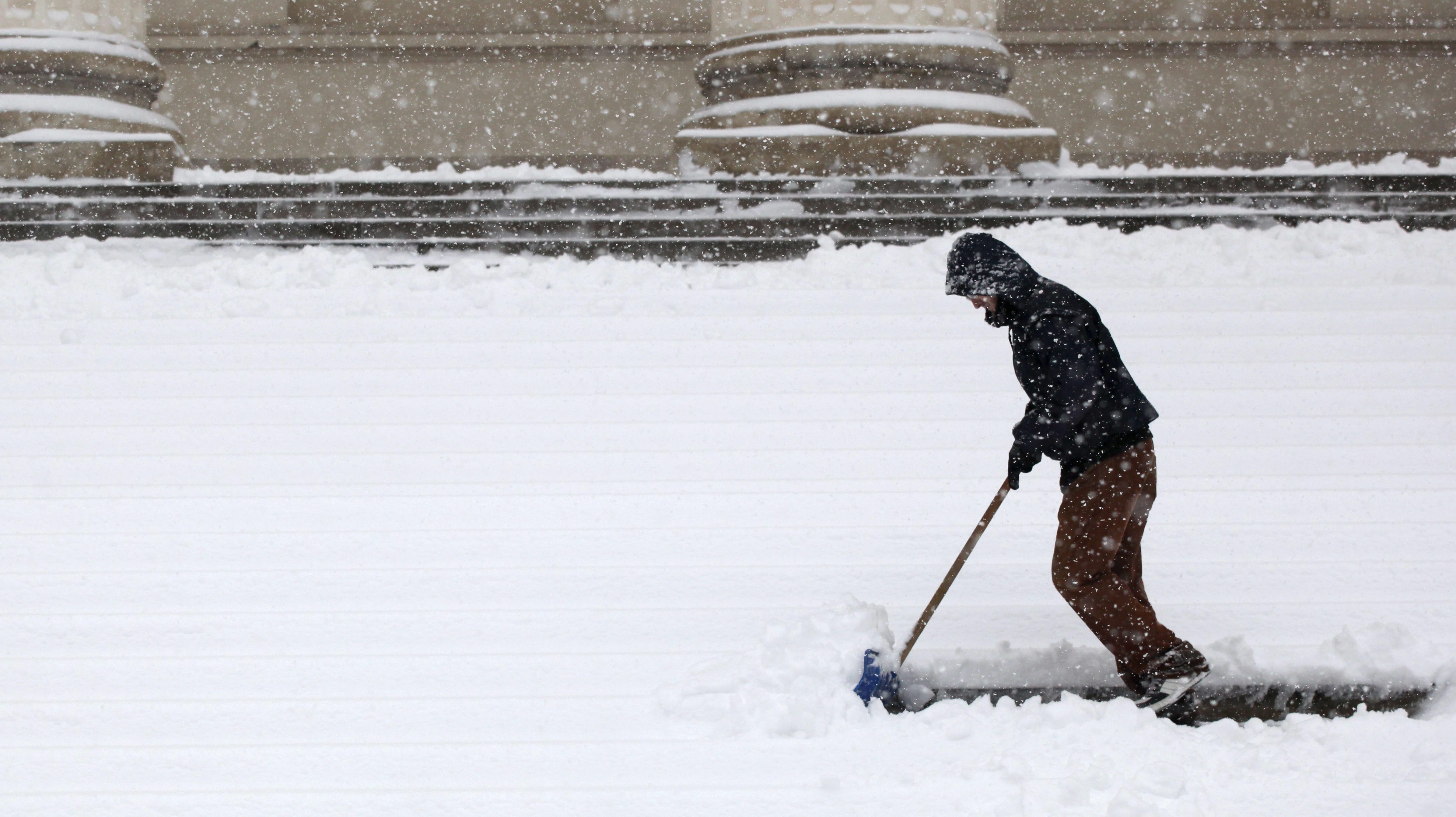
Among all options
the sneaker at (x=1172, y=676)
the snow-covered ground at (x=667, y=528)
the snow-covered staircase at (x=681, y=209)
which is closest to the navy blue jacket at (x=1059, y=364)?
the sneaker at (x=1172, y=676)

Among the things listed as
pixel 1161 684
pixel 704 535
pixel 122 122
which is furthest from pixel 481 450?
pixel 122 122

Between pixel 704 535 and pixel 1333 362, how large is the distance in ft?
10.9

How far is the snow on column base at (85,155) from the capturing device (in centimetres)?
828

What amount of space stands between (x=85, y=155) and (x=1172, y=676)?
806 centimetres

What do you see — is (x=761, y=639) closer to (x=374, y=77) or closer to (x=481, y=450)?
(x=481, y=450)

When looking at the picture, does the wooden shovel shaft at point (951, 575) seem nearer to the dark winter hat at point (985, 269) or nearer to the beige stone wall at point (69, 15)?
the dark winter hat at point (985, 269)

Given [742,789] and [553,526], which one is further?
Result: [553,526]

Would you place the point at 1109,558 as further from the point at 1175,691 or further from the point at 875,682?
the point at 875,682

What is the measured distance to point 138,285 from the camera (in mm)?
6555

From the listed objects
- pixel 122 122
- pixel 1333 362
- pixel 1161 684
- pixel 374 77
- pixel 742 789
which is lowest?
pixel 742 789

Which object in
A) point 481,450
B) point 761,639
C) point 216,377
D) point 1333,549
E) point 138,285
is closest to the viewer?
point 761,639

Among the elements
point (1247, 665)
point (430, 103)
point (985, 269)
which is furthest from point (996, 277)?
point (430, 103)

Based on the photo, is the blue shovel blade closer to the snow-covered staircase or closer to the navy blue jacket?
the navy blue jacket

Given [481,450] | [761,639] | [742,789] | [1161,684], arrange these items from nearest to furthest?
[742,789]
[1161,684]
[761,639]
[481,450]
